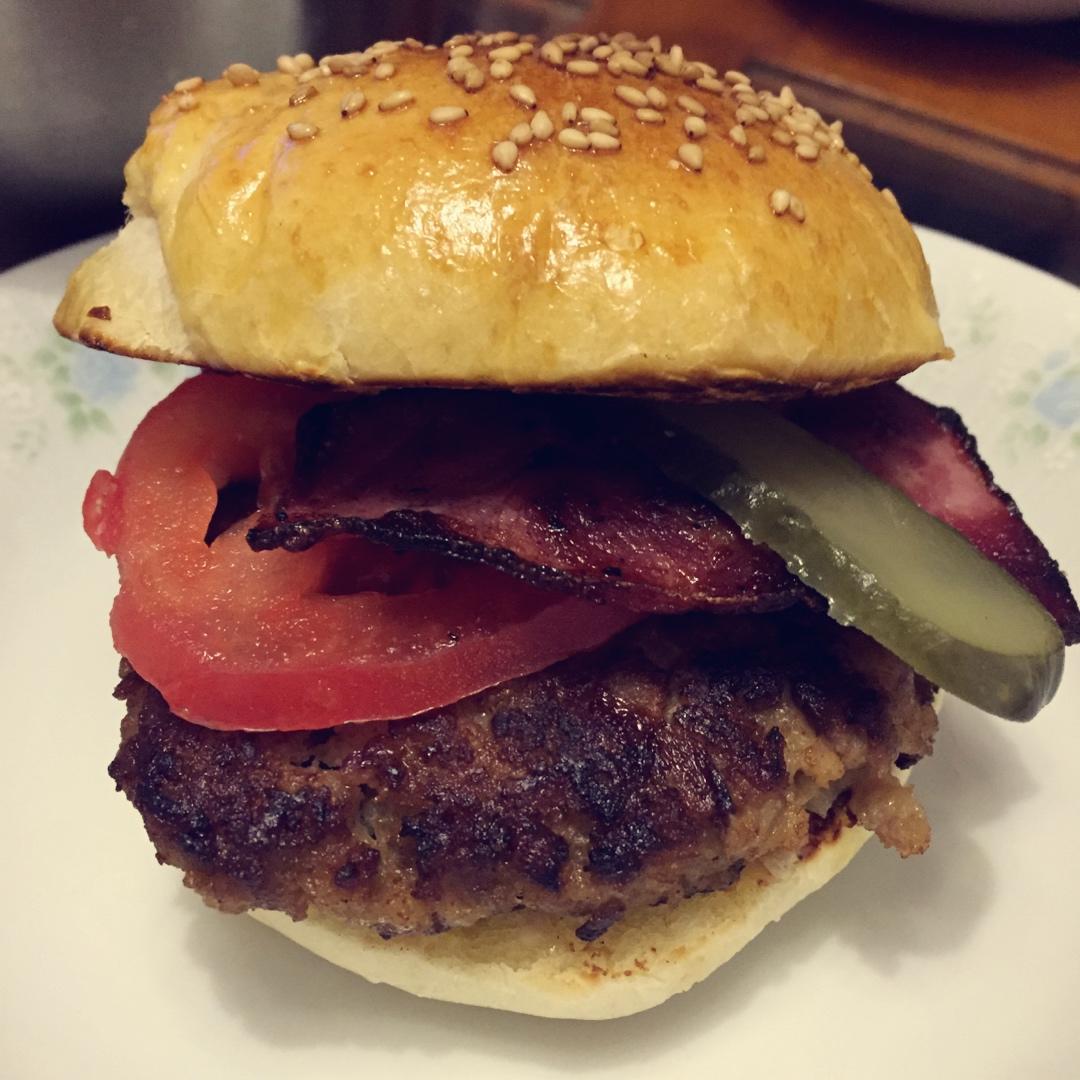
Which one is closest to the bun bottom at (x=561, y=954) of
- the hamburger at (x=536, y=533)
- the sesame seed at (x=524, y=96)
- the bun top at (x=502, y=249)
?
the hamburger at (x=536, y=533)

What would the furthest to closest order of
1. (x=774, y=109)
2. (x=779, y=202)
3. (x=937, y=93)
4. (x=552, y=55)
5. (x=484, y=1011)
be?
1. (x=937, y=93)
2. (x=484, y=1011)
3. (x=774, y=109)
4. (x=552, y=55)
5. (x=779, y=202)

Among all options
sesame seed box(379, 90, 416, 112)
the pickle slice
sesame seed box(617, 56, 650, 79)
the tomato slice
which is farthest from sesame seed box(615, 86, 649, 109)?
the tomato slice

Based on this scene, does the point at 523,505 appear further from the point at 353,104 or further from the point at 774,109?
the point at 774,109

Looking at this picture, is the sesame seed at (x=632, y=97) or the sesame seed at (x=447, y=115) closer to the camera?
the sesame seed at (x=447, y=115)

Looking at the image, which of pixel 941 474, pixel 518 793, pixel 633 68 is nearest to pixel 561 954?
pixel 518 793

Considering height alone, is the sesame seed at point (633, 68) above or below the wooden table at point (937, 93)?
above

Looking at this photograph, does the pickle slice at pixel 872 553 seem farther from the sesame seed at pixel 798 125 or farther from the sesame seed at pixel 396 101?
the sesame seed at pixel 396 101

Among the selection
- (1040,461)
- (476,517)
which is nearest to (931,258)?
(1040,461)
